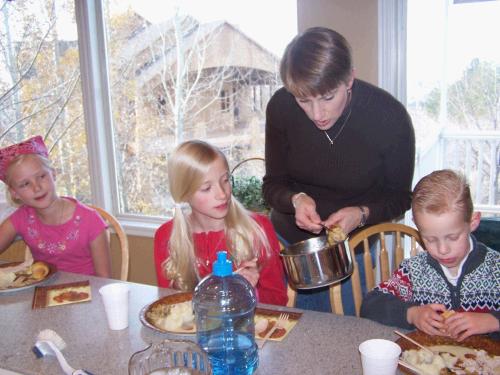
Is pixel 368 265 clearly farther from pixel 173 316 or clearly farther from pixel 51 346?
pixel 51 346

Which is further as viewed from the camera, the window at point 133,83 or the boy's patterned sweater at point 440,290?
the window at point 133,83

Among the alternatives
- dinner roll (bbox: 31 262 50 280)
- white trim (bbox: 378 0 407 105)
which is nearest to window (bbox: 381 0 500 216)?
white trim (bbox: 378 0 407 105)

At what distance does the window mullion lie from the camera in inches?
124

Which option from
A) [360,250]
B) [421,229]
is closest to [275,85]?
[360,250]

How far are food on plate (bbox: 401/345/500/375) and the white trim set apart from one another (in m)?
1.48

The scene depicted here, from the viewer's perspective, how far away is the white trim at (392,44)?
223 cm

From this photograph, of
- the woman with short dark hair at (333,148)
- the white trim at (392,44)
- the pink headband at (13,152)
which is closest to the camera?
the woman with short dark hair at (333,148)

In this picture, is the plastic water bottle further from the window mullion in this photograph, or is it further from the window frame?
the window mullion

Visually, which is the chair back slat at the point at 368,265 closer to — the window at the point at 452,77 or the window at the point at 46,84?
the window at the point at 452,77

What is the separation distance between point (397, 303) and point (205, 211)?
0.69 meters

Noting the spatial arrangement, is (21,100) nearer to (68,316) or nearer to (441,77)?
(68,316)

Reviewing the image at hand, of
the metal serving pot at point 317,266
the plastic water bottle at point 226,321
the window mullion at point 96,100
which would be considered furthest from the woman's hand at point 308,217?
the window mullion at point 96,100

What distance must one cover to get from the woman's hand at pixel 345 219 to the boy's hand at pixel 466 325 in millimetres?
429

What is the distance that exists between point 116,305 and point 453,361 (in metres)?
0.84
